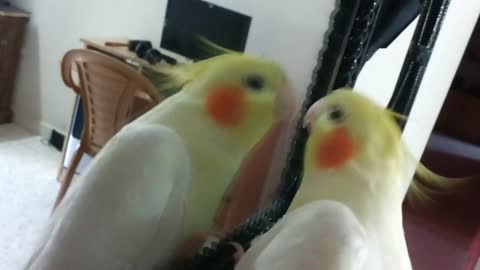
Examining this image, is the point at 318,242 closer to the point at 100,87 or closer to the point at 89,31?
the point at 100,87

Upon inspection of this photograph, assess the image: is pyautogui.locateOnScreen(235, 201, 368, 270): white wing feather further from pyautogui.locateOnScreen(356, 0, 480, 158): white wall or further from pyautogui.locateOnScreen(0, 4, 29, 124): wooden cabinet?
→ pyautogui.locateOnScreen(0, 4, 29, 124): wooden cabinet

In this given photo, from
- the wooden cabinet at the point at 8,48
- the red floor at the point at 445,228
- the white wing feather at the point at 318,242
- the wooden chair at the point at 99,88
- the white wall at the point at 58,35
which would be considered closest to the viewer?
the white wing feather at the point at 318,242

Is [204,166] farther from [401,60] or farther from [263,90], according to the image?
[401,60]

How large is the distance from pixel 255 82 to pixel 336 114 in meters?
0.07

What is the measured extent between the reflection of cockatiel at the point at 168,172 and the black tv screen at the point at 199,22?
29.4 inches

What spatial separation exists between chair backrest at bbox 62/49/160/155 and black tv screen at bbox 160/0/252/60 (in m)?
0.38

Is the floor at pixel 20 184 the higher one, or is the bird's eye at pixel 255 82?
the bird's eye at pixel 255 82

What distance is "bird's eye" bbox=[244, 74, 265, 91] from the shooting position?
1.29ft

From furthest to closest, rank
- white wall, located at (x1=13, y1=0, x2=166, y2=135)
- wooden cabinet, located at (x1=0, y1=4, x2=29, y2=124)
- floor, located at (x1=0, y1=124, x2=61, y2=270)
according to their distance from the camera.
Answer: wooden cabinet, located at (x1=0, y1=4, x2=29, y2=124), white wall, located at (x1=13, y1=0, x2=166, y2=135), floor, located at (x1=0, y1=124, x2=61, y2=270)

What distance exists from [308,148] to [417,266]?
0.24 m

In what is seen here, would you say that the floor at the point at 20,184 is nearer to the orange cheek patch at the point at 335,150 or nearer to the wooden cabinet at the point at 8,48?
the wooden cabinet at the point at 8,48

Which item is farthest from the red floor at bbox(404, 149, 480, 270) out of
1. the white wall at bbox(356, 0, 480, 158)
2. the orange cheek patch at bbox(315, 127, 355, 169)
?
the orange cheek patch at bbox(315, 127, 355, 169)

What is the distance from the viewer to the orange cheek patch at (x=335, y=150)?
14.2 inches

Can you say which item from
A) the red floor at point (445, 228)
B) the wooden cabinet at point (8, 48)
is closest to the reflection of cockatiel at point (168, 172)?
the red floor at point (445, 228)
